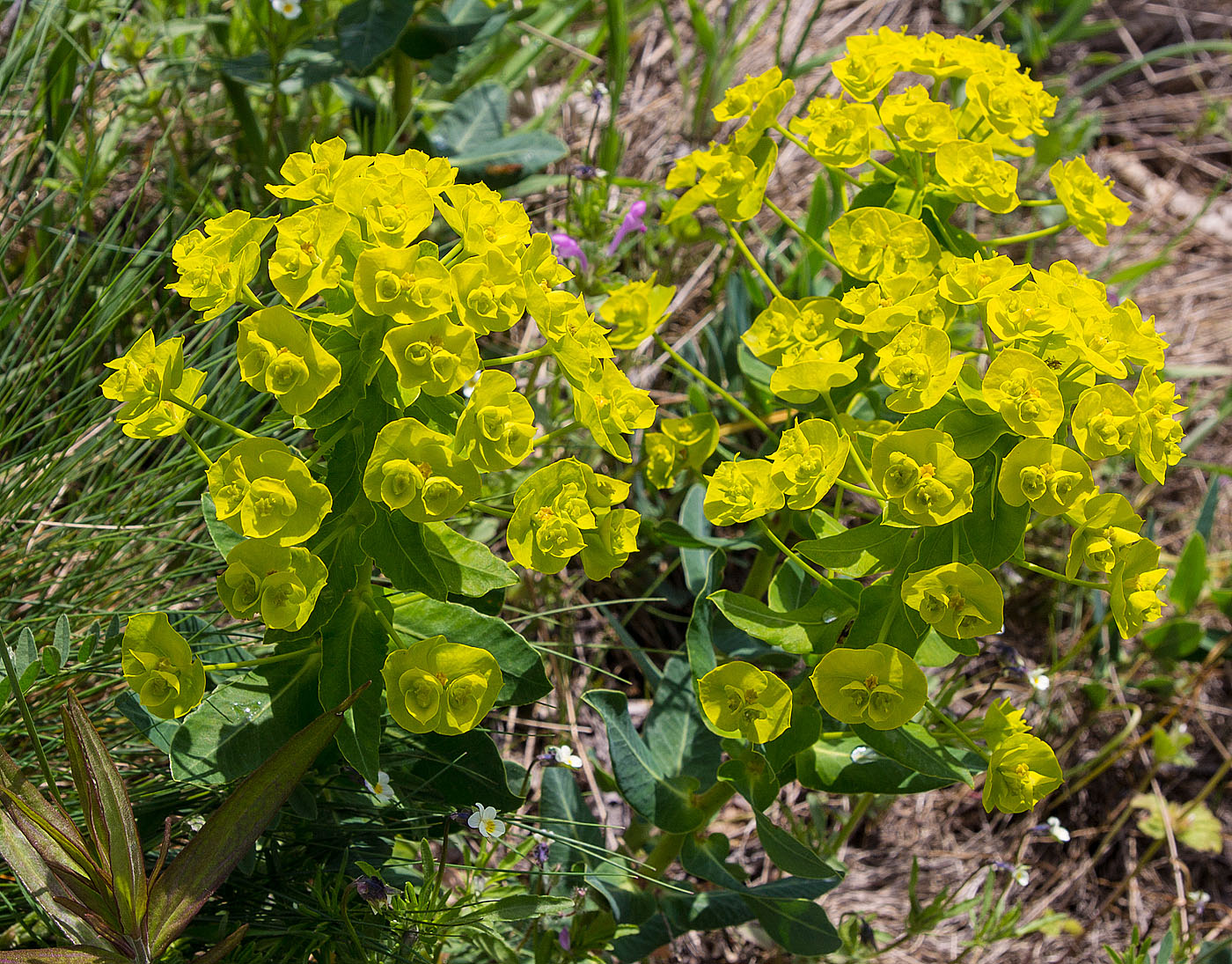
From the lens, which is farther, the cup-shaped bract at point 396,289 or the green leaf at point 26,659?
the green leaf at point 26,659

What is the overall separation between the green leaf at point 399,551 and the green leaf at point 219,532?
0.74 ft

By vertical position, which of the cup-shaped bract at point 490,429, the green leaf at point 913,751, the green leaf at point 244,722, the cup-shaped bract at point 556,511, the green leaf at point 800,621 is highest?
the cup-shaped bract at point 490,429

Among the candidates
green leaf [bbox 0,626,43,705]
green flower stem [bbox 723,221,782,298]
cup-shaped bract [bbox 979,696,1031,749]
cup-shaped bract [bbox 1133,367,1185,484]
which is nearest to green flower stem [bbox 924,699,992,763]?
cup-shaped bract [bbox 979,696,1031,749]

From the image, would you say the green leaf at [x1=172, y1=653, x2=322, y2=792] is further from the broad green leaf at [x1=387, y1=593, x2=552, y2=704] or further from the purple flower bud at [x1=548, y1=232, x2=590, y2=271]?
the purple flower bud at [x1=548, y1=232, x2=590, y2=271]

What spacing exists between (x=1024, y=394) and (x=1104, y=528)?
179mm

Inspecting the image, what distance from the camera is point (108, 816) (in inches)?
44.1

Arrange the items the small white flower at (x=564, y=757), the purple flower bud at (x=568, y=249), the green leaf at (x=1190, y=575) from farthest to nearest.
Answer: the green leaf at (x=1190, y=575), the purple flower bud at (x=568, y=249), the small white flower at (x=564, y=757)

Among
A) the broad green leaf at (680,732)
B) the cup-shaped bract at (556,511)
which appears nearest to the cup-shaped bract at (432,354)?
the cup-shaped bract at (556,511)

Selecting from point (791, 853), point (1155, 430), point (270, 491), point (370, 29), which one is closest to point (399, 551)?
point (270, 491)

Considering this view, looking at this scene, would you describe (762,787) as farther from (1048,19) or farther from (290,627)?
(1048,19)

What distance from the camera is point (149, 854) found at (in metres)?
1.47

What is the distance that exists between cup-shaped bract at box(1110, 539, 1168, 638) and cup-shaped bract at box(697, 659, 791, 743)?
385 millimetres

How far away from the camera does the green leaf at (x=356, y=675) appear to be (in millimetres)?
1206

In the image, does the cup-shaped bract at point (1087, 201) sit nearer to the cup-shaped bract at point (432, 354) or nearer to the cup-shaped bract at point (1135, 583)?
the cup-shaped bract at point (1135, 583)
